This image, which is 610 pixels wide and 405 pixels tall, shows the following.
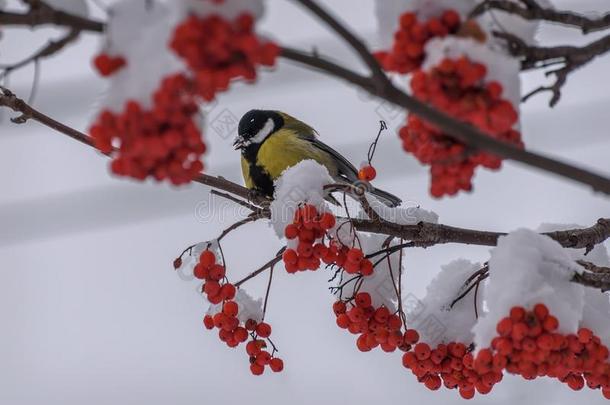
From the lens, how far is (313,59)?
915mm

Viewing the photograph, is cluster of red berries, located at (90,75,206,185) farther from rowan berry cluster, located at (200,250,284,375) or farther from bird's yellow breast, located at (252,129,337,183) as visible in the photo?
bird's yellow breast, located at (252,129,337,183)

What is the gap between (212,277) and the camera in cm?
156

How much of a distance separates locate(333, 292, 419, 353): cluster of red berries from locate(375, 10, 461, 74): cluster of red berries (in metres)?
0.67

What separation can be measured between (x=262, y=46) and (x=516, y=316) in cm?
56

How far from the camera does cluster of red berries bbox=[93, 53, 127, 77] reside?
93 cm

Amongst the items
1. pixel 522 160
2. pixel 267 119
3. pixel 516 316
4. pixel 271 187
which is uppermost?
pixel 267 119

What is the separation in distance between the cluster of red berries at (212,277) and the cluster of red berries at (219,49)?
0.71 meters

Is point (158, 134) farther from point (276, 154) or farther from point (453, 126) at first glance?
point (276, 154)

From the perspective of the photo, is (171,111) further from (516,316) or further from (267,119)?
(267,119)

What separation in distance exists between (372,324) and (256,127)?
1641 mm

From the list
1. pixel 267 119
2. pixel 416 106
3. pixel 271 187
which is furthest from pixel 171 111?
pixel 267 119

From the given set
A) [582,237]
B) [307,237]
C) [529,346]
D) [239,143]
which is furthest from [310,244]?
[239,143]

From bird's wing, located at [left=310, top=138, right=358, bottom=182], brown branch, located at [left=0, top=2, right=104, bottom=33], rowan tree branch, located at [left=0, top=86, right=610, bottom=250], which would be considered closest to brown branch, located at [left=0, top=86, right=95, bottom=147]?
rowan tree branch, located at [left=0, top=86, right=610, bottom=250]

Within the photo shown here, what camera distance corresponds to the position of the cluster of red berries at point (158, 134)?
34.9 inches
